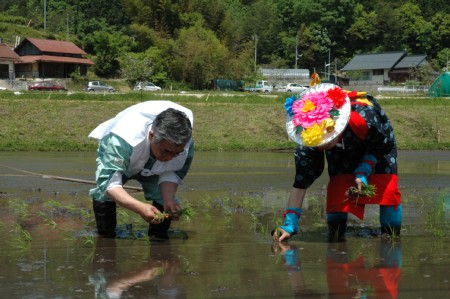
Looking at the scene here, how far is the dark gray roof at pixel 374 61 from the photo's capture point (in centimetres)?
7981

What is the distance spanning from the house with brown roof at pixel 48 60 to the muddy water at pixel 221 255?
186ft

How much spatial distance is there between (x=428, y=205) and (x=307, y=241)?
9.78 feet

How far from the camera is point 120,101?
2798 cm

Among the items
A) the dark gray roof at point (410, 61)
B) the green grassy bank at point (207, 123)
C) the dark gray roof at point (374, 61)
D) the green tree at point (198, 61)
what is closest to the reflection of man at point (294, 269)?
the green grassy bank at point (207, 123)

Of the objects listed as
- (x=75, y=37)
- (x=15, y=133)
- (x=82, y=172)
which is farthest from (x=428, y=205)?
(x=75, y=37)

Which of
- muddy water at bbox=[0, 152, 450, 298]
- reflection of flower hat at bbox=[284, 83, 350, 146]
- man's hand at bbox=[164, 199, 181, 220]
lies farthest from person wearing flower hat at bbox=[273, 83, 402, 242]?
man's hand at bbox=[164, 199, 181, 220]

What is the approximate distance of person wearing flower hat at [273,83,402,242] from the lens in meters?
5.27

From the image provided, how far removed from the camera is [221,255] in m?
5.07

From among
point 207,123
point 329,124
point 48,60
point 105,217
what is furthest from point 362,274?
point 48,60

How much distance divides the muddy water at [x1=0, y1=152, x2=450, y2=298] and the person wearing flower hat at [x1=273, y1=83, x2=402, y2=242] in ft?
0.81

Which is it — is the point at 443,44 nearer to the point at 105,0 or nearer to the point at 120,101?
the point at 105,0

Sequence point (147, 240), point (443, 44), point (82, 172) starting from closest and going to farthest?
point (147, 240) < point (82, 172) < point (443, 44)

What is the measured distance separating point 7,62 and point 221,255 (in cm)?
6012

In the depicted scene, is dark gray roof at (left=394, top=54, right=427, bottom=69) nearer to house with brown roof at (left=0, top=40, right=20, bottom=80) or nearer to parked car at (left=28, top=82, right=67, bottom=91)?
house with brown roof at (left=0, top=40, right=20, bottom=80)
